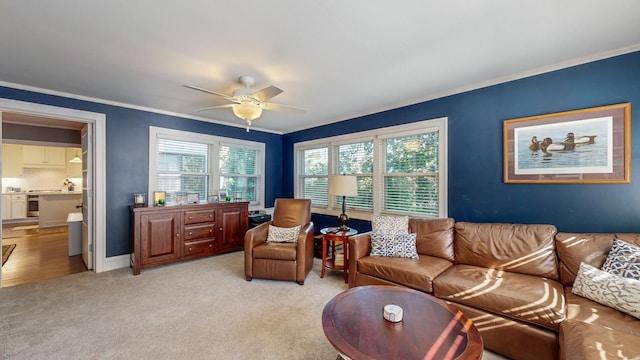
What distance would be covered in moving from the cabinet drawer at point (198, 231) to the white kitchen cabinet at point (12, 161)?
305 inches

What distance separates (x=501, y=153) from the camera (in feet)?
9.21

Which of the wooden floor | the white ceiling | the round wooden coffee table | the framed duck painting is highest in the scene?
the white ceiling

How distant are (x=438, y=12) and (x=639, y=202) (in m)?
2.36

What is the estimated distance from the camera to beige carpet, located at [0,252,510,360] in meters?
1.90

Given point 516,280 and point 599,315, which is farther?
point 516,280

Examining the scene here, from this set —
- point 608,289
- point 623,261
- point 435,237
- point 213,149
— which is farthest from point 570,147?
point 213,149

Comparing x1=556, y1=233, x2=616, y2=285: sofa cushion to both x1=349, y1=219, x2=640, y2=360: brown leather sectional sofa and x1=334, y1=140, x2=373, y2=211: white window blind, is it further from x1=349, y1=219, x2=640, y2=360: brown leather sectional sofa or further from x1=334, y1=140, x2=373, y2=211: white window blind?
x1=334, y1=140, x2=373, y2=211: white window blind

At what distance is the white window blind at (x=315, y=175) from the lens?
486 centimetres

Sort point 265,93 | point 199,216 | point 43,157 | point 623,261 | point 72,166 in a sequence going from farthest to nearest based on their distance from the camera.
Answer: point 72,166
point 43,157
point 199,216
point 265,93
point 623,261

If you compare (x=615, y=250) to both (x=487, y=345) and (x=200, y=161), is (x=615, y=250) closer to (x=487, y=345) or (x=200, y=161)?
(x=487, y=345)

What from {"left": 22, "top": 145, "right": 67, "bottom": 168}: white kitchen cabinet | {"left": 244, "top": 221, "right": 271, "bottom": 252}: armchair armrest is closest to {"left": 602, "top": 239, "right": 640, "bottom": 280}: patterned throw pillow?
{"left": 244, "top": 221, "right": 271, "bottom": 252}: armchair armrest

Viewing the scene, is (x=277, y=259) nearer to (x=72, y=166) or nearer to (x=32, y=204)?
(x=72, y=166)

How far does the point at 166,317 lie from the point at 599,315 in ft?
10.9

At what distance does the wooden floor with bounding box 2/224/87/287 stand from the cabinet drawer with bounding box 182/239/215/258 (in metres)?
1.38
